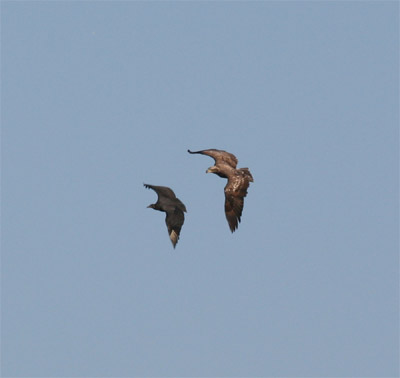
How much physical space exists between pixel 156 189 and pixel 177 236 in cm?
305

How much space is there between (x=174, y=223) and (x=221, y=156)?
4.45 meters

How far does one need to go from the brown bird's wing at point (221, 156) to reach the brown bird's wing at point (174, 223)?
3.47 meters

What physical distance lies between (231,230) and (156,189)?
5.00 metres

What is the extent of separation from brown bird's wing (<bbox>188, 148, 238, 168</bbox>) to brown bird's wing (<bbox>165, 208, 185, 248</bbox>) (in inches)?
136

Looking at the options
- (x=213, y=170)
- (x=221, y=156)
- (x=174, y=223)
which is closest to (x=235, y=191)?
(x=213, y=170)

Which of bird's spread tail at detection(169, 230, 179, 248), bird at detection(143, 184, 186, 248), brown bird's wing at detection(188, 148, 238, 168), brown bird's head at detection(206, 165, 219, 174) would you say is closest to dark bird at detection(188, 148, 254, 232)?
brown bird's head at detection(206, 165, 219, 174)

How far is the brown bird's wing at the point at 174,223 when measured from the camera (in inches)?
3095

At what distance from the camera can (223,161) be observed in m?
79.7

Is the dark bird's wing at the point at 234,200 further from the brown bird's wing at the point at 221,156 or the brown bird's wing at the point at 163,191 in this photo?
the brown bird's wing at the point at 163,191

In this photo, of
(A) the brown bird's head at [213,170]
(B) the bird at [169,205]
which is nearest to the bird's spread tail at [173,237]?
(B) the bird at [169,205]

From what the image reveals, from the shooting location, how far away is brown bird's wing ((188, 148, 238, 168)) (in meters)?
79.6

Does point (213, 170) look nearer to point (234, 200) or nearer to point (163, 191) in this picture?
point (163, 191)

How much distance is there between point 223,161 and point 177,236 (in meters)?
4.62

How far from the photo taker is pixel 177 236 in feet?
262
